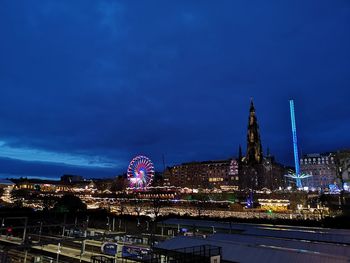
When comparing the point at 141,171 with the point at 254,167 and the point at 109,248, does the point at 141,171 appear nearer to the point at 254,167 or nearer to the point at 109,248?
the point at 109,248

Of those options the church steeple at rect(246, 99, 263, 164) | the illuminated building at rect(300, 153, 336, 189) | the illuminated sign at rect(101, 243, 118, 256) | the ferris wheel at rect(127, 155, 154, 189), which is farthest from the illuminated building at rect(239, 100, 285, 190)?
the illuminated sign at rect(101, 243, 118, 256)

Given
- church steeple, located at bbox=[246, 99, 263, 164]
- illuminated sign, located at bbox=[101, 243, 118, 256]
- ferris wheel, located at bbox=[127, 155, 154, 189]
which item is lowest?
illuminated sign, located at bbox=[101, 243, 118, 256]

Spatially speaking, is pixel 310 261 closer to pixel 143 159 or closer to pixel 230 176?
pixel 143 159

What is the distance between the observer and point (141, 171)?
99812 millimetres

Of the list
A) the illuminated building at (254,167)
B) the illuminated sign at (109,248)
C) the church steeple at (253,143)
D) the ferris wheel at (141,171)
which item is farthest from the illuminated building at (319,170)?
the illuminated sign at (109,248)

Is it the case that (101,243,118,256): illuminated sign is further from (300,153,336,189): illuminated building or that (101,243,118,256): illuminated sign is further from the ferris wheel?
(300,153,336,189): illuminated building

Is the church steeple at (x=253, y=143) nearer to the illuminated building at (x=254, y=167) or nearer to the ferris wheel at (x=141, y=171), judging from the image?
the illuminated building at (x=254, y=167)

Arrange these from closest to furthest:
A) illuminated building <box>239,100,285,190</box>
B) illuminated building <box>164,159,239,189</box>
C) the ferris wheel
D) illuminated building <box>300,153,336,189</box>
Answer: the ferris wheel
illuminated building <box>300,153,336,189</box>
illuminated building <box>239,100,285,190</box>
illuminated building <box>164,159,239,189</box>

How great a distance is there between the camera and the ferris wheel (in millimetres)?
99562

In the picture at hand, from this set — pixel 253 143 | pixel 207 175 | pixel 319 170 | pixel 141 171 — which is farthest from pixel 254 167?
pixel 141 171

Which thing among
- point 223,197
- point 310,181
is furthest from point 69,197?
point 310,181

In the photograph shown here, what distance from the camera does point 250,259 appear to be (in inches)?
771

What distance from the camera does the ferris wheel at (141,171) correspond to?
9956 cm

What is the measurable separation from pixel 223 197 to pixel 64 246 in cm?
9544
